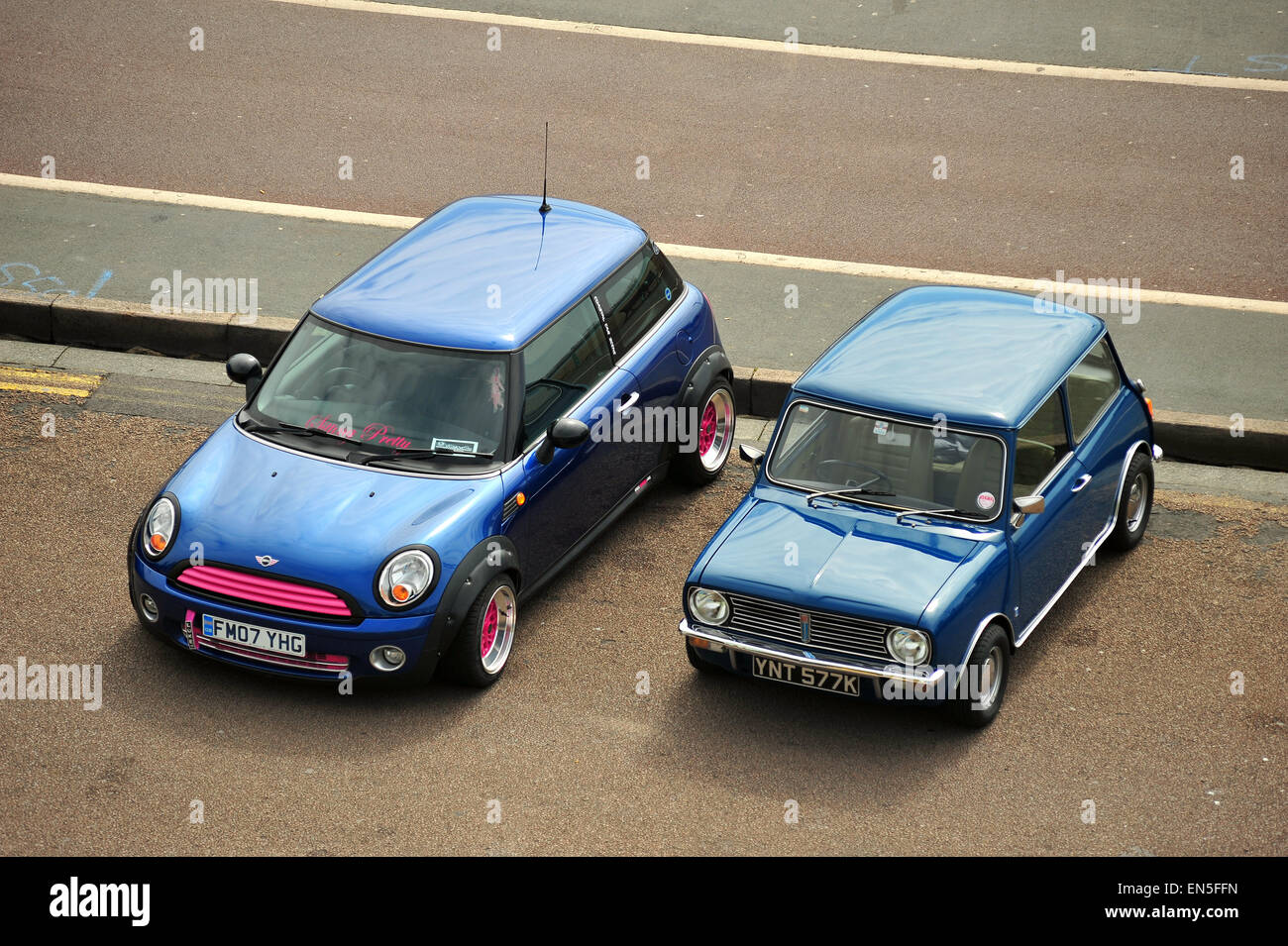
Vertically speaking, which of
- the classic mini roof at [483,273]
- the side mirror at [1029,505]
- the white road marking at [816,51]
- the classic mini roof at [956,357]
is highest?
the white road marking at [816,51]

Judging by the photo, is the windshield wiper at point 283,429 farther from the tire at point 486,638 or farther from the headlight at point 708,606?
the headlight at point 708,606

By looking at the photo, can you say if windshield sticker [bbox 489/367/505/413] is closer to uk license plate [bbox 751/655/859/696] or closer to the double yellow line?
uk license plate [bbox 751/655/859/696]

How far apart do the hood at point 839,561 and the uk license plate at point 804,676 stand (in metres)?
0.30

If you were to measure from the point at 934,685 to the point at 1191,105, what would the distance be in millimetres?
9647

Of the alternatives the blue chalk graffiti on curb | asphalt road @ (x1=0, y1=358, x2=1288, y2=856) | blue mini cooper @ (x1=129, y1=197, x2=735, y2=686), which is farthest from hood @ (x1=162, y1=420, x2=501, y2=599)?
the blue chalk graffiti on curb

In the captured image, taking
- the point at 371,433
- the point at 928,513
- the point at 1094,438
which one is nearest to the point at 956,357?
the point at 1094,438

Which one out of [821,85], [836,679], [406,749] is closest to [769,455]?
[836,679]

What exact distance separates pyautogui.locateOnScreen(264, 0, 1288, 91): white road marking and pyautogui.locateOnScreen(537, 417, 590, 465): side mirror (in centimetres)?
890

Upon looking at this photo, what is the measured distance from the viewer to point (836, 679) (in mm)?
7266

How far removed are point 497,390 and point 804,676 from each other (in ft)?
7.29

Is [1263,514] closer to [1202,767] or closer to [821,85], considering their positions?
[1202,767]

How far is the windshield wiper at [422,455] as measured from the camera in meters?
7.96

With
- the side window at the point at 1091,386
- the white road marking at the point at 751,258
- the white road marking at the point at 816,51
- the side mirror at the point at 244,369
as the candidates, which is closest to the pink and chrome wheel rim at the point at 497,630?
the side mirror at the point at 244,369

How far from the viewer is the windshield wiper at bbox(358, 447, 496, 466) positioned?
796 cm
